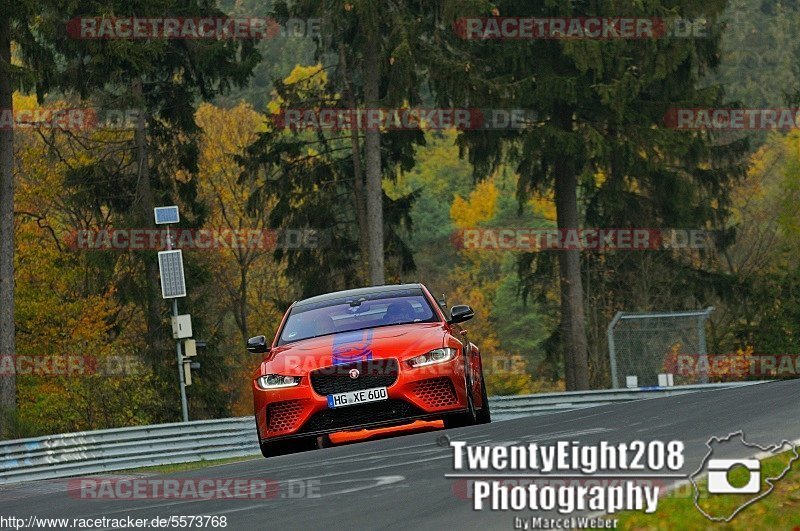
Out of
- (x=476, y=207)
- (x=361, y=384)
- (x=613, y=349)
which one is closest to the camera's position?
(x=361, y=384)

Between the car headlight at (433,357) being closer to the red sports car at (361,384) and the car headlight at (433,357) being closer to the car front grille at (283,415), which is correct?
the red sports car at (361,384)

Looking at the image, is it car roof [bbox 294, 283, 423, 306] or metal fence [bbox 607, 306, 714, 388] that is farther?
metal fence [bbox 607, 306, 714, 388]

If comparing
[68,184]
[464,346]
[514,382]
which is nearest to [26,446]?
[464,346]

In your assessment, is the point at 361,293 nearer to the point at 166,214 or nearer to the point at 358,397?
the point at 358,397

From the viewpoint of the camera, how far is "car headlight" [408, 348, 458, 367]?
13.5m

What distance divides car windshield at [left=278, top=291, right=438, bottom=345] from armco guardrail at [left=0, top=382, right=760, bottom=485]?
8026mm

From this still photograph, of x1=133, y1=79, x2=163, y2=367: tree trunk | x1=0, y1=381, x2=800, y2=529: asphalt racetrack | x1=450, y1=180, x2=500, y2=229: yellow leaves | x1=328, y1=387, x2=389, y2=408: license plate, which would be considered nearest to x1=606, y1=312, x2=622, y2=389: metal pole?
x1=0, y1=381, x2=800, y2=529: asphalt racetrack

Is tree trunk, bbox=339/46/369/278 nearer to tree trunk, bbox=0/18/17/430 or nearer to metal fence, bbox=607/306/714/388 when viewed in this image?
tree trunk, bbox=0/18/17/430

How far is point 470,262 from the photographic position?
83062mm

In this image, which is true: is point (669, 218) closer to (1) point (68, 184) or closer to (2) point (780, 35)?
(1) point (68, 184)

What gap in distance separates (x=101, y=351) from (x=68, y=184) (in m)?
5.06

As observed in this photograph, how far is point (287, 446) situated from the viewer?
14023 millimetres

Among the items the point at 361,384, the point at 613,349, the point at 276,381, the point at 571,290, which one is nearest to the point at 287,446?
the point at 276,381

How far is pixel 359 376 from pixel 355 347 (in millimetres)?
377
